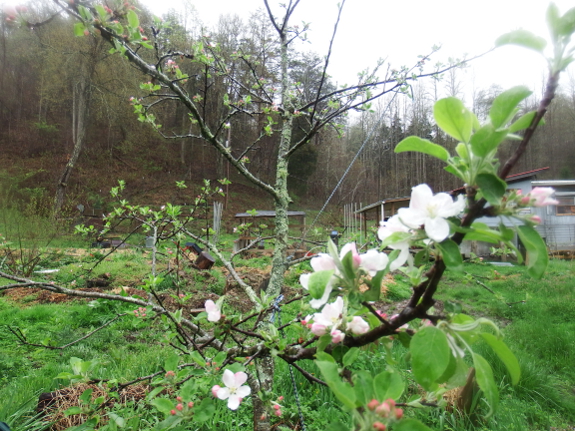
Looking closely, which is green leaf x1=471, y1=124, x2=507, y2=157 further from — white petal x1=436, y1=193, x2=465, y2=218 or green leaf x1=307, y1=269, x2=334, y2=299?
green leaf x1=307, y1=269, x2=334, y2=299

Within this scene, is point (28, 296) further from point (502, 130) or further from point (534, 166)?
point (534, 166)

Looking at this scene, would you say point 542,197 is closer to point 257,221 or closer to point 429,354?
point 429,354

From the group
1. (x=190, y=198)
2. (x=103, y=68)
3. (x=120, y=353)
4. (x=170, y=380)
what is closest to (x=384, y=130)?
(x=190, y=198)

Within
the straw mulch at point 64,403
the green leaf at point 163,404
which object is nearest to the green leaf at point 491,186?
the green leaf at point 163,404

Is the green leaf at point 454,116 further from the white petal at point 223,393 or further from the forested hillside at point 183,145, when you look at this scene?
the forested hillside at point 183,145

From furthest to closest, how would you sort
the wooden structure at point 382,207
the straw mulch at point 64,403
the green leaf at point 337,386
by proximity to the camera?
the wooden structure at point 382,207
the straw mulch at point 64,403
the green leaf at point 337,386

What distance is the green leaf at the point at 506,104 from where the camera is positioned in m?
0.38

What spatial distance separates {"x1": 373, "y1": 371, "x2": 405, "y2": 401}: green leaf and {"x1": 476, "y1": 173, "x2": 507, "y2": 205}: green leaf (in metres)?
0.24

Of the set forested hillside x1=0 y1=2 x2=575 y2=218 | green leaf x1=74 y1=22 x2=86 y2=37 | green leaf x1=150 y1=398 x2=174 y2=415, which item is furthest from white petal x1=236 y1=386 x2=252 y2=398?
forested hillside x1=0 y1=2 x2=575 y2=218

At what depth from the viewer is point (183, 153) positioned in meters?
21.2

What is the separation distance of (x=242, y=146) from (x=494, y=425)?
20538 millimetres

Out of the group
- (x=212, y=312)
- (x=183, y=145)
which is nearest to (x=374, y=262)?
(x=212, y=312)

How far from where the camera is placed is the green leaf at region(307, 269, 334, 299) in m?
0.39

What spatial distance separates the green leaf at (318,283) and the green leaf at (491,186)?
0.65 ft
